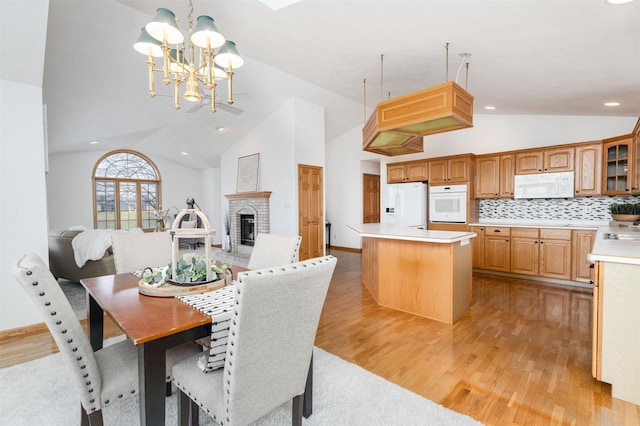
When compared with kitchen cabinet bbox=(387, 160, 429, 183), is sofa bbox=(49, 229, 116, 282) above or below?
below

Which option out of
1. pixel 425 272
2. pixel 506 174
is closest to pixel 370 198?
pixel 506 174

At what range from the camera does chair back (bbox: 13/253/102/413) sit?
1.14 m

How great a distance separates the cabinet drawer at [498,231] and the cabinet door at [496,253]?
0.05 meters

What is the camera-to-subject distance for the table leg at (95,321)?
2.04m

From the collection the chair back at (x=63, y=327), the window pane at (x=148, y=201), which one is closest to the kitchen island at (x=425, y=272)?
the chair back at (x=63, y=327)

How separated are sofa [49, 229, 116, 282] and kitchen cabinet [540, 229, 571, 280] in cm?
612

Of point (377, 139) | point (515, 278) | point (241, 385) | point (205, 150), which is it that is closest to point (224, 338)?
point (241, 385)

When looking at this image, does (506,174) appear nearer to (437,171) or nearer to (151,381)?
(437,171)

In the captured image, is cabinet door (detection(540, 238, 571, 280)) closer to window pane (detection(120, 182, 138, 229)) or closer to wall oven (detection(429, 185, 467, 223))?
wall oven (detection(429, 185, 467, 223))

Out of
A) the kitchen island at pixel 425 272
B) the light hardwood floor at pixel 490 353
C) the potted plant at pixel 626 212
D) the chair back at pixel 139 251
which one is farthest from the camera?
the potted plant at pixel 626 212

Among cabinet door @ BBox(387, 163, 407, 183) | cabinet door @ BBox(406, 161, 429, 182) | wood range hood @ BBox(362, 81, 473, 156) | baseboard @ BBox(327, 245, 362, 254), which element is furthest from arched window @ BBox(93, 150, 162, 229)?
wood range hood @ BBox(362, 81, 473, 156)

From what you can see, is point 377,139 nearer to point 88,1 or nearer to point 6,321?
point 88,1

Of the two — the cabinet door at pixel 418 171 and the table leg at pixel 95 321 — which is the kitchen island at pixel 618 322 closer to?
the table leg at pixel 95 321

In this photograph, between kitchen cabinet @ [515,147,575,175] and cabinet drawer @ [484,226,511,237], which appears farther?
cabinet drawer @ [484,226,511,237]
